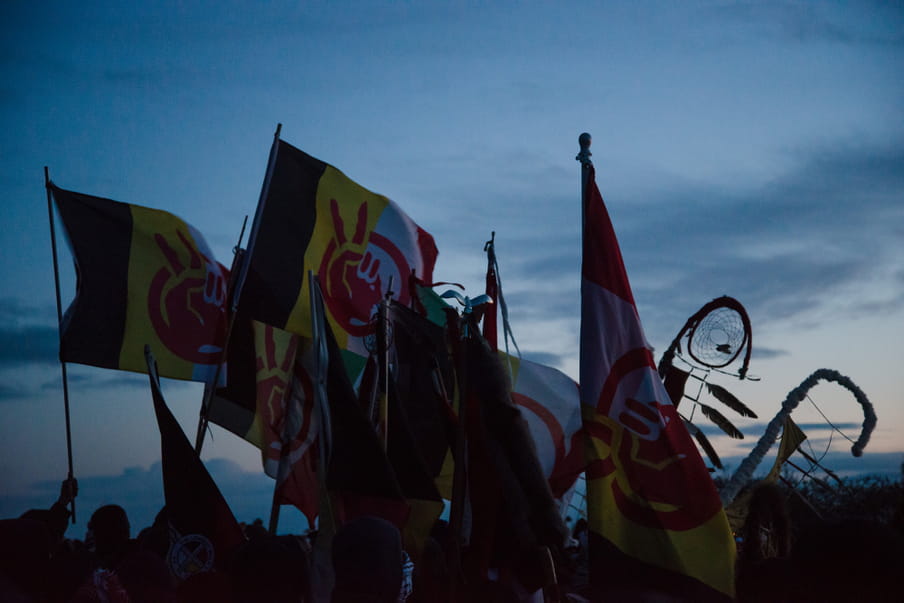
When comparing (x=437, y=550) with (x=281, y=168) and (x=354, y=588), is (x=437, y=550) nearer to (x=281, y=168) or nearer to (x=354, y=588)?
(x=354, y=588)

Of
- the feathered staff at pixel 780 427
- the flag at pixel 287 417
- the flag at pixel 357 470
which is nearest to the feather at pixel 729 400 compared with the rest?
the feathered staff at pixel 780 427

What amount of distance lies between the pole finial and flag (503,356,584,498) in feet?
12.1

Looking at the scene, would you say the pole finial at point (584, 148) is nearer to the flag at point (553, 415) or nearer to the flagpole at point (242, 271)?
the flag at point (553, 415)

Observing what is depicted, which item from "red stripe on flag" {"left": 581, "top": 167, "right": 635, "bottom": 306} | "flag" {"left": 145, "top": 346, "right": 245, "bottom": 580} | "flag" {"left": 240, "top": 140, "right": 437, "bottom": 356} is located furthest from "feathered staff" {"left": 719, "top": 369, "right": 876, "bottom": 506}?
"flag" {"left": 145, "top": 346, "right": 245, "bottom": 580}

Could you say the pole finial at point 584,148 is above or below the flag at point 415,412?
above

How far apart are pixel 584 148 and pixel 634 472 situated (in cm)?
288

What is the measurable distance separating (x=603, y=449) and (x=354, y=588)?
11.0 feet

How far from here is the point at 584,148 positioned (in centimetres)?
764

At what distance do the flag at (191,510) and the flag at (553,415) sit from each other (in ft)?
14.8

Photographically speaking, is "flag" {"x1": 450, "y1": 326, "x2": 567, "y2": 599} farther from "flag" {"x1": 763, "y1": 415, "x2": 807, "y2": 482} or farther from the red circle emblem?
"flag" {"x1": 763, "y1": 415, "x2": 807, "y2": 482}

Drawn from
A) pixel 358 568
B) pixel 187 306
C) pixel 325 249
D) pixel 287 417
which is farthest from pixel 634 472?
pixel 187 306

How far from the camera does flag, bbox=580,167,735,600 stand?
21.2 ft

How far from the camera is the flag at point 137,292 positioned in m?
10.3

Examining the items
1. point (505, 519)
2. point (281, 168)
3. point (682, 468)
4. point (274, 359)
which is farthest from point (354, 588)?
point (274, 359)
